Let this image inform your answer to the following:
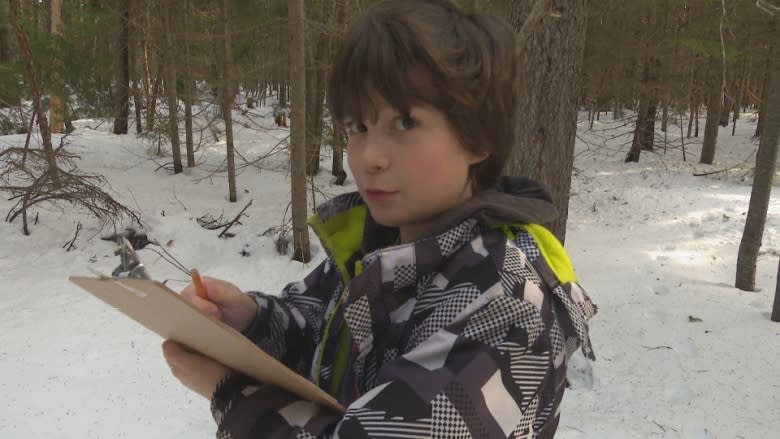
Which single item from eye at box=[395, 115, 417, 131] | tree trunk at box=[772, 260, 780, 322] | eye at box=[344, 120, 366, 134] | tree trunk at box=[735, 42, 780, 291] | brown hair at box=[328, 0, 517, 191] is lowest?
tree trunk at box=[772, 260, 780, 322]

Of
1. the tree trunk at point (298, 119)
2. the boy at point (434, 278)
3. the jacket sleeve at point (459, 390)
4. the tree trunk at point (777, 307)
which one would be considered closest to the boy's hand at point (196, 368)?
the boy at point (434, 278)

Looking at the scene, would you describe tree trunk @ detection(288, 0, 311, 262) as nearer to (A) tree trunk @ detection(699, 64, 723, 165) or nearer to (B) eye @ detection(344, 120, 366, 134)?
(B) eye @ detection(344, 120, 366, 134)

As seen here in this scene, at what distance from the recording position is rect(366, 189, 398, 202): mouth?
984 millimetres

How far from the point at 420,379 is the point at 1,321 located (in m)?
5.84

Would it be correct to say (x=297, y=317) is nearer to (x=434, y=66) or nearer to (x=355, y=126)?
(x=355, y=126)

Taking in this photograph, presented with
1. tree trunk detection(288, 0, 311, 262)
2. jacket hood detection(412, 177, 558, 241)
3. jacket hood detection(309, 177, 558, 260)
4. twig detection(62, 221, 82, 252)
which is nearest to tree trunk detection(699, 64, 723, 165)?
tree trunk detection(288, 0, 311, 262)

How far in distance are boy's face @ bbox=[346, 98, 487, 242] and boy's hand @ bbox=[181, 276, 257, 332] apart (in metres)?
0.44

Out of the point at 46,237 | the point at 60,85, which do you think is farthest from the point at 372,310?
the point at 60,85

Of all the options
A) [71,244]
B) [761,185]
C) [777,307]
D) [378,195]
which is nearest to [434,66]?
[378,195]

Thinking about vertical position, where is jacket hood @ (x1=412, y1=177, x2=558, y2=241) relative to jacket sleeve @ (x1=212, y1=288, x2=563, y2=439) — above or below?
above

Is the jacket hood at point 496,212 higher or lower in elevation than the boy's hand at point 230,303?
higher

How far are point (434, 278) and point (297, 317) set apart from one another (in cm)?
55

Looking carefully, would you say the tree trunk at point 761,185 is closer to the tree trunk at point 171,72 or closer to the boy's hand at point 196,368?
the boy's hand at point 196,368

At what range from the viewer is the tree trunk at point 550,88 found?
11.8ft
